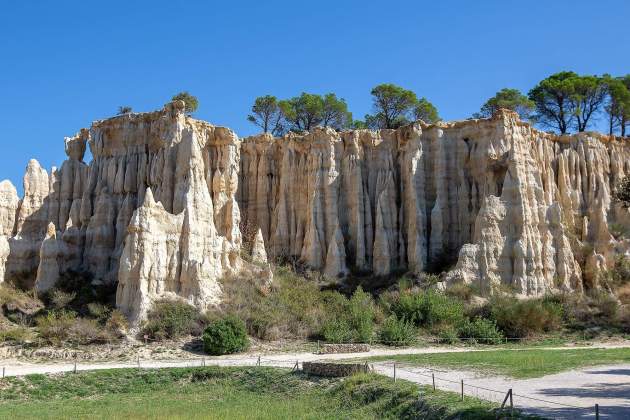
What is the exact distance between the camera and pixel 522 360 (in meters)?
31.3

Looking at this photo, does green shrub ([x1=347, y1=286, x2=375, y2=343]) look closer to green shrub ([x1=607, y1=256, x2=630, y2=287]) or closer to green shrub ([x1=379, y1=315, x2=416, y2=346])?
green shrub ([x1=379, y1=315, x2=416, y2=346])

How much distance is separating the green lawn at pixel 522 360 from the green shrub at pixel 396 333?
18.9 feet

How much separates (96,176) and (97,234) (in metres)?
5.51

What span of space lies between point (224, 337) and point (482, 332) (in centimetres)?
1543

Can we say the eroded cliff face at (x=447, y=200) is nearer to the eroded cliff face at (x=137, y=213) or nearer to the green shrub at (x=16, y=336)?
the eroded cliff face at (x=137, y=213)

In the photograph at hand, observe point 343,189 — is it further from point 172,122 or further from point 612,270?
point 612,270

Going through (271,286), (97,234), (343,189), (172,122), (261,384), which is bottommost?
(261,384)

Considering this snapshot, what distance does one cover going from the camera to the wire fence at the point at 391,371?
21.1 m

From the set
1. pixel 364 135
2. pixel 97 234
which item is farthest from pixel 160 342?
pixel 364 135

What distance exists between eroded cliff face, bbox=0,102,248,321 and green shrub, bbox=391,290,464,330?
1159 cm

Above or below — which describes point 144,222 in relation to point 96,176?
below

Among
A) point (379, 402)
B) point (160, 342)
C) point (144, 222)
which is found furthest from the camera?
point (144, 222)

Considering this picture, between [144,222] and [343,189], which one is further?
[343,189]

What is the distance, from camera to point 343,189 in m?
53.8
